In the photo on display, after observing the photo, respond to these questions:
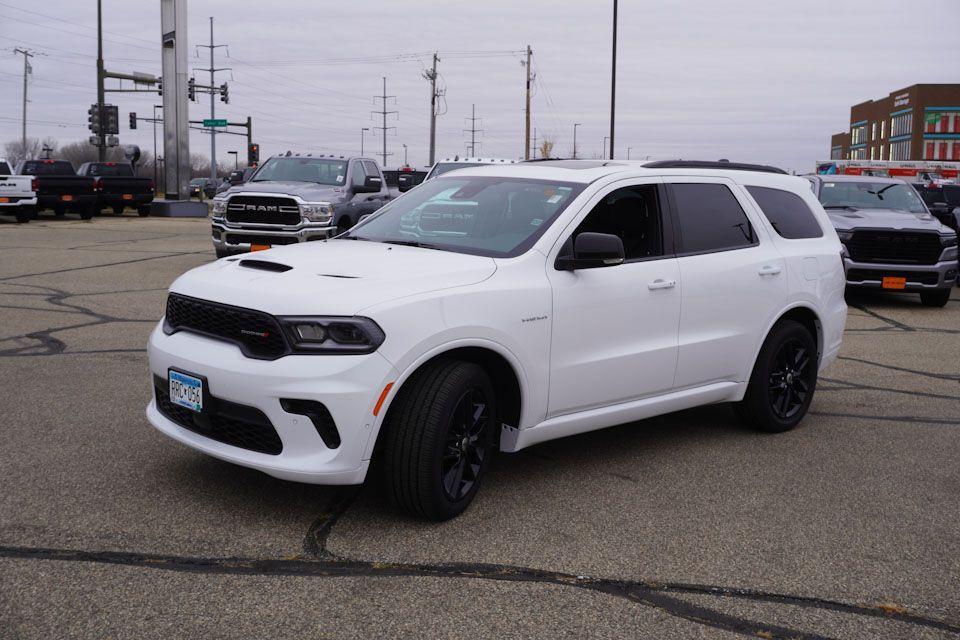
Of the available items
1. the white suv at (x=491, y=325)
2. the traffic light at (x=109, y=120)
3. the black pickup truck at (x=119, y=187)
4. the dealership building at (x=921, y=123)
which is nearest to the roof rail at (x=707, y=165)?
the white suv at (x=491, y=325)

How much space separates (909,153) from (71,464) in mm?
97256

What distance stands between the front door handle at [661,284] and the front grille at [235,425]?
231 cm

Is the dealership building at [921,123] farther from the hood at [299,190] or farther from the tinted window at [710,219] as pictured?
the tinted window at [710,219]

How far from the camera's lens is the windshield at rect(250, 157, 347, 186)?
55.3 ft

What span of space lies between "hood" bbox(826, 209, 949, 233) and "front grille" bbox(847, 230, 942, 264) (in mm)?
98

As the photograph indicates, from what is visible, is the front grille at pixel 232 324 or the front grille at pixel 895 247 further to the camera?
the front grille at pixel 895 247

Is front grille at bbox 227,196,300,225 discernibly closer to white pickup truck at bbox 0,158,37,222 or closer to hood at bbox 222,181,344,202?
hood at bbox 222,181,344,202

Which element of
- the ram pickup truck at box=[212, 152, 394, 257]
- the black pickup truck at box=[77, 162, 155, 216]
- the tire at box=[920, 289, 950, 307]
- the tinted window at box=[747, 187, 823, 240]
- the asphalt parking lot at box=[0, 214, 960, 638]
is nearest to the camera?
the asphalt parking lot at box=[0, 214, 960, 638]

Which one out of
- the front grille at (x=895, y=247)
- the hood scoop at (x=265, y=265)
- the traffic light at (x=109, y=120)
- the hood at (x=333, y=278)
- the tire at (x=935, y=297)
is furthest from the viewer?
the traffic light at (x=109, y=120)

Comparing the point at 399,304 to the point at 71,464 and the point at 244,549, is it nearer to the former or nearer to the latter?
the point at 244,549

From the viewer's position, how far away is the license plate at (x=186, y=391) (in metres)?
4.57

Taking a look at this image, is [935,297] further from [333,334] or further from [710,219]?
[333,334]

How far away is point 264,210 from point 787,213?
34.4ft

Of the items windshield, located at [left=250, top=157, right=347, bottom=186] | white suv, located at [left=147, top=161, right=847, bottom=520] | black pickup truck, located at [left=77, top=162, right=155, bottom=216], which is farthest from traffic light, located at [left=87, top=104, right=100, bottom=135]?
white suv, located at [left=147, top=161, right=847, bottom=520]
